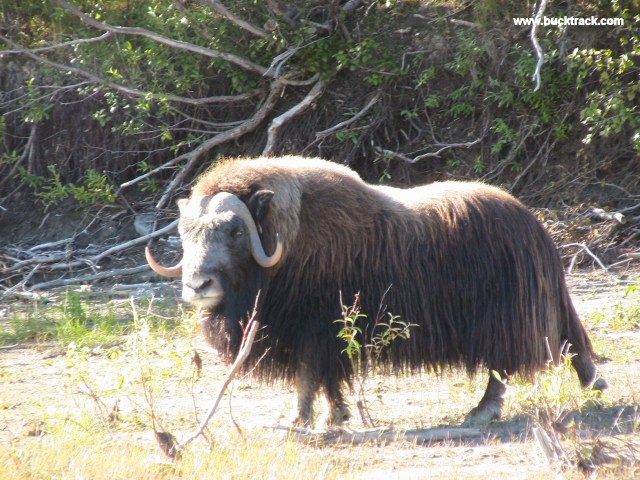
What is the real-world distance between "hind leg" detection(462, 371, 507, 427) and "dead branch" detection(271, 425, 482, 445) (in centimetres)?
16

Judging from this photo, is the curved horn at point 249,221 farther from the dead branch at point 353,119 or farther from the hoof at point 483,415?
the dead branch at point 353,119

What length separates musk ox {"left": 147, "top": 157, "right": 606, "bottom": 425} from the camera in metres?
4.20

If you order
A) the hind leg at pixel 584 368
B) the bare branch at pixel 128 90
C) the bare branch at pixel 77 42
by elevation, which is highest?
the bare branch at pixel 77 42

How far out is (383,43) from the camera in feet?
27.9

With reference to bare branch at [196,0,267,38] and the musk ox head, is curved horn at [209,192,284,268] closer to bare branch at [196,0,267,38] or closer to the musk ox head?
the musk ox head

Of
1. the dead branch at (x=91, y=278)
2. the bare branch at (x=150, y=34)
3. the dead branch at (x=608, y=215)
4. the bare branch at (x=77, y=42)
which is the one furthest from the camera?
the bare branch at (x=77, y=42)

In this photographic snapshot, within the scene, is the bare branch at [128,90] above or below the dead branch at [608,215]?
above

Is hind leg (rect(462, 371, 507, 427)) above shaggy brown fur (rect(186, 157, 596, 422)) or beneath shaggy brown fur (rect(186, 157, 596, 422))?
beneath

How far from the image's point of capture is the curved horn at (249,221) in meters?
4.16

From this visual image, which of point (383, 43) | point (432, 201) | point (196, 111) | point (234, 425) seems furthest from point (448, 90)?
point (234, 425)

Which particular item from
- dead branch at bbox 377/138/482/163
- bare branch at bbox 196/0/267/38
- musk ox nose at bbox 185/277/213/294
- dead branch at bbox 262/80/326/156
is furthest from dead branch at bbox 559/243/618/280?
musk ox nose at bbox 185/277/213/294

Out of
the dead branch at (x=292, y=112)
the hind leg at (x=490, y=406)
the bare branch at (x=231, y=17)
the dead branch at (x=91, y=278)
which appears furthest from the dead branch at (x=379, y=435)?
the bare branch at (x=231, y=17)

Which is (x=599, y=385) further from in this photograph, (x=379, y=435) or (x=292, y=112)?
(x=292, y=112)

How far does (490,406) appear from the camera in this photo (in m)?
4.29
